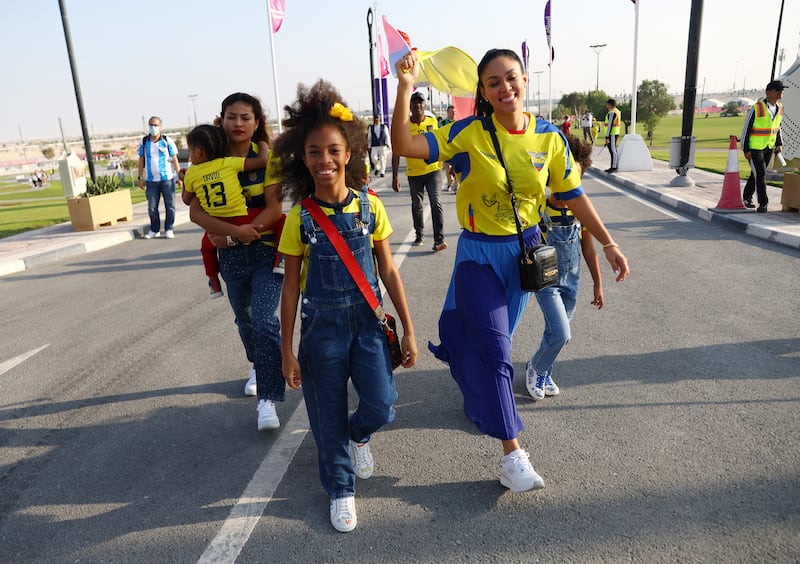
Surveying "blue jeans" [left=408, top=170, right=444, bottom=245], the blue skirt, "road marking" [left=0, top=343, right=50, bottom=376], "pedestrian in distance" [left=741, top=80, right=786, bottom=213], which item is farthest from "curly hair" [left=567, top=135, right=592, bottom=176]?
"pedestrian in distance" [left=741, top=80, right=786, bottom=213]

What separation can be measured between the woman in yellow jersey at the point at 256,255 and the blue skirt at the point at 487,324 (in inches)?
44.8

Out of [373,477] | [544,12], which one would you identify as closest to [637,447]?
[373,477]

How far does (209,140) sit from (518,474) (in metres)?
2.52

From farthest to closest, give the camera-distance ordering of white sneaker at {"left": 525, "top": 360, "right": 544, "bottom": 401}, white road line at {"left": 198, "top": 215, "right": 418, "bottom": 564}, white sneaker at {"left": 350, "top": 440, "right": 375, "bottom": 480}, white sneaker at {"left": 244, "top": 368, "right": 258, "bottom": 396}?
1. white sneaker at {"left": 244, "top": 368, "right": 258, "bottom": 396}
2. white sneaker at {"left": 525, "top": 360, "right": 544, "bottom": 401}
3. white sneaker at {"left": 350, "top": 440, "right": 375, "bottom": 480}
4. white road line at {"left": 198, "top": 215, "right": 418, "bottom": 564}

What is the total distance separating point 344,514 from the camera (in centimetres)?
270

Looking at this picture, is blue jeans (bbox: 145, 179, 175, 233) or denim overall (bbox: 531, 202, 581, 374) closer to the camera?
denim overall (bbox: 531, 202, 581, 374)

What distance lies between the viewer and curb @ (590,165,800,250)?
779 centimetres

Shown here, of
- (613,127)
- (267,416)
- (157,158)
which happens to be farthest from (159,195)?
(613,127)

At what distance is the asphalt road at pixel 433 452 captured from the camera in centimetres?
258

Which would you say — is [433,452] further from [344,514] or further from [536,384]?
[536,384]

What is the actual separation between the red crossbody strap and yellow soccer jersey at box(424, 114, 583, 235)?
2.02ft

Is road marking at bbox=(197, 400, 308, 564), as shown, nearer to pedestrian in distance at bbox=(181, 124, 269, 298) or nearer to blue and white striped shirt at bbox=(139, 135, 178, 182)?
pedestrian in distance at bbox=(181, 124, 269, 298)

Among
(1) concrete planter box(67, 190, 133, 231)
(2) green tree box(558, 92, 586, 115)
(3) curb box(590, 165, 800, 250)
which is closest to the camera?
(3) curb box(590, 165, 800, 250)

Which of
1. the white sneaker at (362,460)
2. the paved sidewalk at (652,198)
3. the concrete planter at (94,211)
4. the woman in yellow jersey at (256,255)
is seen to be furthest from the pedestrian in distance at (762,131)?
the concrete planter at (94,211)
